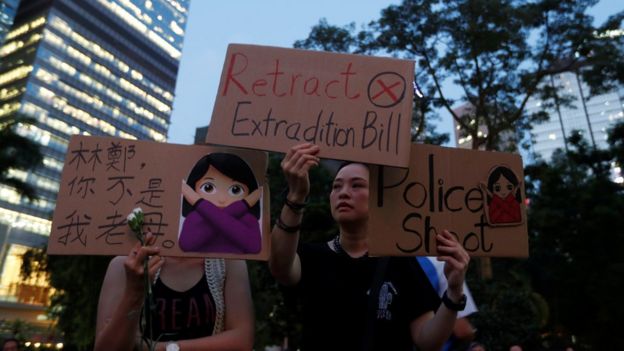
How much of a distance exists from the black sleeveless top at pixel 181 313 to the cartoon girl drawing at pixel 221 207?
214 millimetres

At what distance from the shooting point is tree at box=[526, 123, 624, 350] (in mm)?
15148

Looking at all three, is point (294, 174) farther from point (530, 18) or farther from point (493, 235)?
point (530, 18)

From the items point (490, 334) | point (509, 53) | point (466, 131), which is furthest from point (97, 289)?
point (509, 53)

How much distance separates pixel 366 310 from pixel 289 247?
47cm

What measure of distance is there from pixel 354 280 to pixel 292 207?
55 centimetres

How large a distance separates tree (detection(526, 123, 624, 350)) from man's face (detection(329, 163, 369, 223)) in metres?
15.3

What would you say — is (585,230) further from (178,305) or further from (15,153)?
(15,153)

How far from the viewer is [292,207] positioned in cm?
195

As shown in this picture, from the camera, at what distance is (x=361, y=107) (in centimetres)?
213

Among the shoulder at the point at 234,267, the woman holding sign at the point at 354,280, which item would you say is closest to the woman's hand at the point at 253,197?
the woman holding sign at the point at 354,280

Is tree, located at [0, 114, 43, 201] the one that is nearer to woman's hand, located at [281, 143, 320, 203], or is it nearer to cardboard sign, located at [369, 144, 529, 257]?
woman's hand, located at [281, 143, 320, 203]

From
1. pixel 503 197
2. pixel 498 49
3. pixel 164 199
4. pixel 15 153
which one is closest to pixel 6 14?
pixel 15 153

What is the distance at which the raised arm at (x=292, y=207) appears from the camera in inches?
75.1

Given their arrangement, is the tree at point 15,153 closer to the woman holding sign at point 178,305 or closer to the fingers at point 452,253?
the woman holding sign at point 178,305
